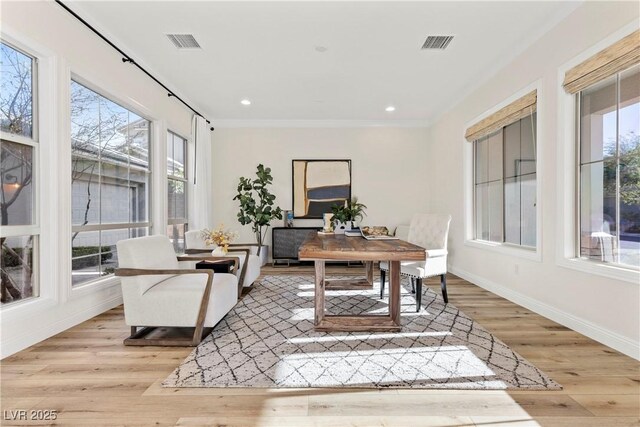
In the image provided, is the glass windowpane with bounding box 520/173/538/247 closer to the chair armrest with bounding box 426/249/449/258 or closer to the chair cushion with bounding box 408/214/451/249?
A: the chair cushion with bounding box 408/214/451/249

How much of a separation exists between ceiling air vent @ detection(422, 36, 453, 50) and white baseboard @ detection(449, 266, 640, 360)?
284cm

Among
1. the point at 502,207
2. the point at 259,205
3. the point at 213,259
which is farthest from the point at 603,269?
the point at 259,205

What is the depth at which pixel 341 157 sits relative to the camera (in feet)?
21.0

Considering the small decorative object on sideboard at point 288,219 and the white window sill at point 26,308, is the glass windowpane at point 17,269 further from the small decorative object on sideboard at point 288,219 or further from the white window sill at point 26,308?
the small decorative object on sideboard at point 288,219

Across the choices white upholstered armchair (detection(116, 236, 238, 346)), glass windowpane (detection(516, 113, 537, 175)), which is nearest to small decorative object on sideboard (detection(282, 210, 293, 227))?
white upholstered armchair (detection(116, 236, 238, 346))

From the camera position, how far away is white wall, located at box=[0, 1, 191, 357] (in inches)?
92.7

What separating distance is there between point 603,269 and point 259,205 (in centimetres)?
518

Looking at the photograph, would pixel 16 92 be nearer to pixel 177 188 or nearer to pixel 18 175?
pixel 18 175

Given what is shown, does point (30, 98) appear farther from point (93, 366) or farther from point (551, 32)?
point (551, 32)

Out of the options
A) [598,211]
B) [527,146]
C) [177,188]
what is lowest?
[598,211]

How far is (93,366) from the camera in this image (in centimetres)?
211

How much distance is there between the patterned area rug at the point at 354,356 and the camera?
189 centimetres

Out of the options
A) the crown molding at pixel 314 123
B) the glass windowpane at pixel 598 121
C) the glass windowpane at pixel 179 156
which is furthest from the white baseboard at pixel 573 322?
the glass windowpane at pixel 179 156

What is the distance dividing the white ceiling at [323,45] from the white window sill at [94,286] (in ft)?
8.31
